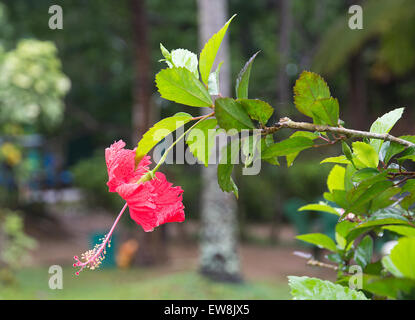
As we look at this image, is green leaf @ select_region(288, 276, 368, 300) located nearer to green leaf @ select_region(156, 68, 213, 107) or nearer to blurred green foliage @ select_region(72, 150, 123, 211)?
green leaf @ select_region(156, 68, 213, 107)

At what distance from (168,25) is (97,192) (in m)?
3.08

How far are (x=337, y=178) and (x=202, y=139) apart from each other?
268mm

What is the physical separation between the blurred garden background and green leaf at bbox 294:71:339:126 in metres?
3.66

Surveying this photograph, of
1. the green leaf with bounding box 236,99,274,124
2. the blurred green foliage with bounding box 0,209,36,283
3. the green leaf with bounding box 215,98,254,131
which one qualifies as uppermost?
the blurred green foliage with bounding box 0,209,36,283

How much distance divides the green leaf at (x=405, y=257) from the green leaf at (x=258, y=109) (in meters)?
0.19

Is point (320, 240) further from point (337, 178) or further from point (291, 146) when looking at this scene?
point (291, 146)

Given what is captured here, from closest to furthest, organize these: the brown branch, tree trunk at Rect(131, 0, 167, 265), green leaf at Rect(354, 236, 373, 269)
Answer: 1. the brown branch
2. green leaf at Rect(354, 236, 373, 269)
3. tree trunk at Rect(131, 0, 167, 265)

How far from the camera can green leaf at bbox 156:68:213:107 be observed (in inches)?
20.0
